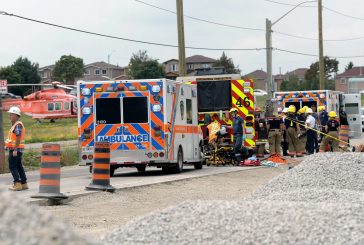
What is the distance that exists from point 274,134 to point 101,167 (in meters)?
13.5

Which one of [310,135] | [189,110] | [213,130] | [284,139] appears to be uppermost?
[189,110]

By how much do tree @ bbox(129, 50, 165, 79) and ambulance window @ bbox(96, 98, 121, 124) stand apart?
Answer: 81204mm

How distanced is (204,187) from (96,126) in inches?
169

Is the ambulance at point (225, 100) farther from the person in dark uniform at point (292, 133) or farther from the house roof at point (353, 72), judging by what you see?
the house roof at point (353, 72)

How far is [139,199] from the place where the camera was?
16484mm

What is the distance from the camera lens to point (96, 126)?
22047 mm

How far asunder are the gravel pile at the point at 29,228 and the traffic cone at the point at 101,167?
11.1 metres

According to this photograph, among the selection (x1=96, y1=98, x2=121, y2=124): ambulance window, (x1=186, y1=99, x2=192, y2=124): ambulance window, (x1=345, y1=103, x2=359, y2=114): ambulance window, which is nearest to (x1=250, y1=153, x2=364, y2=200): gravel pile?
(x1=96, y1=98, x2=121, y2=124): ambulance window

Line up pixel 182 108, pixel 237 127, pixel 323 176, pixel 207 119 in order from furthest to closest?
pixel 207 119 → pixel 237 127 → pixel 182 108 → pixel 323 176

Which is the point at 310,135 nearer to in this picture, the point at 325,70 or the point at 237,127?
the point at 237,127

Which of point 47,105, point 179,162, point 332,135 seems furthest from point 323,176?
point 47,105

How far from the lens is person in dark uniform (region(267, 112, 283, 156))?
97.1 feet

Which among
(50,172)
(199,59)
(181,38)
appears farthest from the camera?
(199,59)

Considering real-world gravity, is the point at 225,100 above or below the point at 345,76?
below
